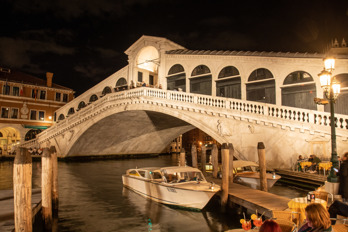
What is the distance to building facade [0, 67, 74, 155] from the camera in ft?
86.2

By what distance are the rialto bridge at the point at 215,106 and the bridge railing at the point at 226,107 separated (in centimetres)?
4

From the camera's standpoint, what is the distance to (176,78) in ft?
63.2

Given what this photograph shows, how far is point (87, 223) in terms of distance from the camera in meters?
7.00

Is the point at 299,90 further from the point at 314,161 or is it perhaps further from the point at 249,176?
the point at 249,176

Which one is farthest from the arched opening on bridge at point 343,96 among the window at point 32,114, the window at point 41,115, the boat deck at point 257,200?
the window at point 32,114

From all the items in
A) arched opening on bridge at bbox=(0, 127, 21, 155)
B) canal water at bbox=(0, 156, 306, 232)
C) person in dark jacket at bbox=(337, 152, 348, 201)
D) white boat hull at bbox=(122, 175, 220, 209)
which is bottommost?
canal water at bbox=(0, 156, 306, 232)

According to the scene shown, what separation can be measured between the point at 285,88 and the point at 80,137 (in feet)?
48.6

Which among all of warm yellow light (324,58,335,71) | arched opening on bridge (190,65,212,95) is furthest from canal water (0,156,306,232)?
arched opening on bridge (190,65,212,95)

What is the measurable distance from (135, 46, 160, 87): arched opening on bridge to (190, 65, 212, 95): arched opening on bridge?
3962mm

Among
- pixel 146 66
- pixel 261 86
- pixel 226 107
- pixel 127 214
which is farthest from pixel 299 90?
pixel 146 66

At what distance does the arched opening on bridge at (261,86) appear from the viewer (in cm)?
1473

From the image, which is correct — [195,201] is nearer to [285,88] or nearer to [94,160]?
[285,88]

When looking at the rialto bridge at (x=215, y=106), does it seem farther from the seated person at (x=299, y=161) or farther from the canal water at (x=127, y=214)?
the canal water at (x=127, y=214)

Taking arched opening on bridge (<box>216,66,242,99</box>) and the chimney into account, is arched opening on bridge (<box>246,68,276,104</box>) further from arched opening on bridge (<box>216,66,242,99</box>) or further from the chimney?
the chimney
